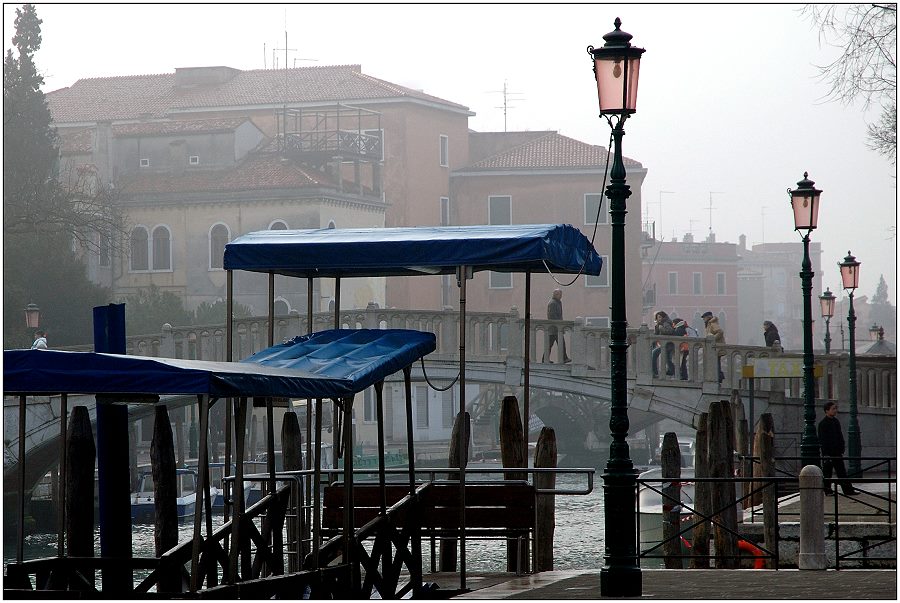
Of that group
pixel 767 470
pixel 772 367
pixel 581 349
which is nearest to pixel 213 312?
pixel 581 349

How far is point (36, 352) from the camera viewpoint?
732 centimetres

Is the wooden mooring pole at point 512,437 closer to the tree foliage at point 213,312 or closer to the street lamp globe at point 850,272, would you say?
the street lamp globe at point 850,272

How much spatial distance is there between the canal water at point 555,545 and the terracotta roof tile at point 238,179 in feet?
59.3

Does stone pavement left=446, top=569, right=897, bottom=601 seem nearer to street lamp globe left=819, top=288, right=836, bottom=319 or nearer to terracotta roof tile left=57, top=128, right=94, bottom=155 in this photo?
street lamp globe left=819, top=288, right=836, bottom=319

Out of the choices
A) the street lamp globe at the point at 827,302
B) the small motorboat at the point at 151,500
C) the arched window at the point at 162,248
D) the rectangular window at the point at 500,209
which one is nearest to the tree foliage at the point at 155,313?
the arched window at the point at 162,248

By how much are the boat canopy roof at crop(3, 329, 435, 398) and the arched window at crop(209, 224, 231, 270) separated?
44188mm

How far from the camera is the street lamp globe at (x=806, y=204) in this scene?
15750mm

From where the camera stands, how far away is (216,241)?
52.8 m

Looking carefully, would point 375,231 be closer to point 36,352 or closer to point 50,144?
point 36,352

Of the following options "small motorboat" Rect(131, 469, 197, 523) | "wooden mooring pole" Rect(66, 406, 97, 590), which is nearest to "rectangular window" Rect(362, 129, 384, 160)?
"small motorboat" Rect(131, 469, 197, 523)

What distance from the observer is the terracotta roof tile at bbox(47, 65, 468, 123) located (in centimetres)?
5809

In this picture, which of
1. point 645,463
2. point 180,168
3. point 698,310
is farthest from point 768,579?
point 698,310

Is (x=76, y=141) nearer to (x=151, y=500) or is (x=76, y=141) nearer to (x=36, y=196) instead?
(x=36, y=196)

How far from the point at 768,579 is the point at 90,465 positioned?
4.47m
